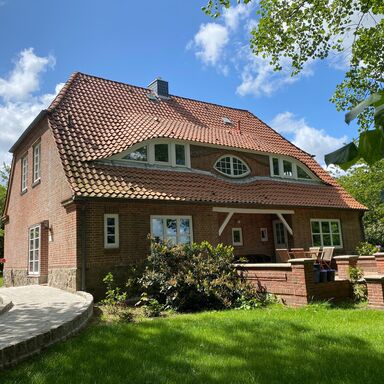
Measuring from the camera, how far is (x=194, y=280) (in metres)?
11.3

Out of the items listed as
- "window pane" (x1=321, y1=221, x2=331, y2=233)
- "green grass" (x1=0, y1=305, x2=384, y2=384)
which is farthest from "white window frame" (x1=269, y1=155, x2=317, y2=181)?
"green grass" (x1=0, y1=305, x2=384, y2=384)

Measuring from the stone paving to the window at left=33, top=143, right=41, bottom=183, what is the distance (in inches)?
254

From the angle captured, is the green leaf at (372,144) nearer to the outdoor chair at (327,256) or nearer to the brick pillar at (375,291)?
the brick pillar at (375,291)

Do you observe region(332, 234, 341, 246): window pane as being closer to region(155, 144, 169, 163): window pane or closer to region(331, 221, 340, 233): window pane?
region(331, 221, 340, 233): window pane

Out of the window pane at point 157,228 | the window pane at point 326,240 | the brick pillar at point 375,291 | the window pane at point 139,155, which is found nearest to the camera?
the brick pillar at point 375,291

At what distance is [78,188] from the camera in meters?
12.8

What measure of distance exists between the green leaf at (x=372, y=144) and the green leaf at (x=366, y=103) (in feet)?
0.21

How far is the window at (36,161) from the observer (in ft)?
56.3

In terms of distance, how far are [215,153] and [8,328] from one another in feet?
39.6

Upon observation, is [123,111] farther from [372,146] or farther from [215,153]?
[372,146]

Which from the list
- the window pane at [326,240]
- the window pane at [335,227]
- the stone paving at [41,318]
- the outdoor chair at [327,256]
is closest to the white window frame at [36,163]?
the stone paving at [41,318]

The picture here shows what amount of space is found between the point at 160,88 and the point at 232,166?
20.9 ft

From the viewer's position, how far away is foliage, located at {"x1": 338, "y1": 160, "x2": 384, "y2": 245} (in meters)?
32.2

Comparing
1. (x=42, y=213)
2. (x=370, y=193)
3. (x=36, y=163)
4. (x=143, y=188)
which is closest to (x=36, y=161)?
(x=36, y=163)
